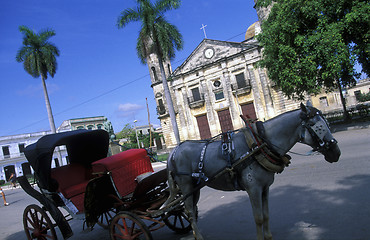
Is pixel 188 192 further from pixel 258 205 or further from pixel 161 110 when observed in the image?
pixel 161 110

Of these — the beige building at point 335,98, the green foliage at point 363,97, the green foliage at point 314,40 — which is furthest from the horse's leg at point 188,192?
the green foliage at point 363,97

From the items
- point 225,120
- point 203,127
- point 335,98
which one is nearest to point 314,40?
point 225,120

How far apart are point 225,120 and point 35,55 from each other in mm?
21396

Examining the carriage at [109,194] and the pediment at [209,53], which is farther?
the pediment at [209,53]

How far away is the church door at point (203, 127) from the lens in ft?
108

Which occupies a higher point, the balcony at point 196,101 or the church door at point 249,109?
the balcony at point 196,101

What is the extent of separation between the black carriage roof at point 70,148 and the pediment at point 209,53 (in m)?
26.5

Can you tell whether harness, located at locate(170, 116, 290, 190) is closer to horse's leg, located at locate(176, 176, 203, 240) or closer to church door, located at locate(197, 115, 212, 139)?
horse's leg, located at locate(176, 176, 203, 240)

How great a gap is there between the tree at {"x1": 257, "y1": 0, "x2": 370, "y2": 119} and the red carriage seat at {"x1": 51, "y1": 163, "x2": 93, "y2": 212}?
13150 mm

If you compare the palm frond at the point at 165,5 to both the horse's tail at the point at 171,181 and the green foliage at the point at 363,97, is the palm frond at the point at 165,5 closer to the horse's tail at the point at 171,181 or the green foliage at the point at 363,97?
the horse's tail at the point at 171,181

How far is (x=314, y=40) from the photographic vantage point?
14031 mm

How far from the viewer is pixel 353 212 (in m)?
4.13

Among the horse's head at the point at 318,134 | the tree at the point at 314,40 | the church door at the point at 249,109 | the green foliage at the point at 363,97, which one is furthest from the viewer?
the green foliage at the point at 363,97

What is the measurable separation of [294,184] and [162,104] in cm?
3093
